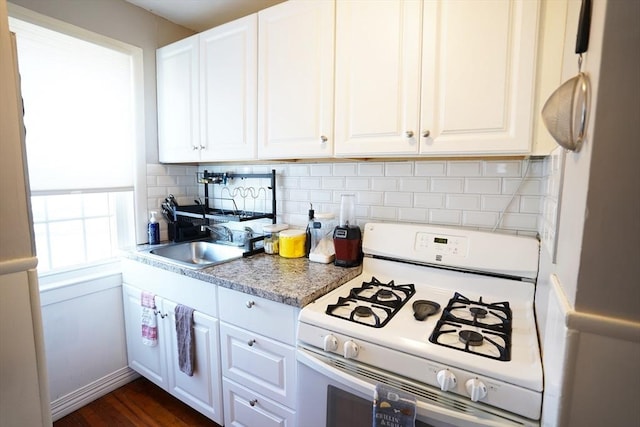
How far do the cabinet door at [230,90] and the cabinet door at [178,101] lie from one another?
0.08 meters

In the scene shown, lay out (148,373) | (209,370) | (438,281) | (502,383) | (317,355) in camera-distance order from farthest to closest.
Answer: (148,373)
(209,370)
(438,281)
(317,355)
(502,383)

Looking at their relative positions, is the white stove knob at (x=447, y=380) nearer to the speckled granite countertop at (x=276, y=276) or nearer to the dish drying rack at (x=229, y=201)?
the speckled granite countertop at (x=276, y=276)

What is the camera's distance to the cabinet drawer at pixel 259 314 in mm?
1286

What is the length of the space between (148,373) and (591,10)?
247 centimetres

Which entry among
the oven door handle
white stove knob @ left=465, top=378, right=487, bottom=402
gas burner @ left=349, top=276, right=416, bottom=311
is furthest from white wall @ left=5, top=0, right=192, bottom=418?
white stove knob @ left=465, top=378, right=487, bottom=402

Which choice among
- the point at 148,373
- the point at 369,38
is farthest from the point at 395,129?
the point at 148,373

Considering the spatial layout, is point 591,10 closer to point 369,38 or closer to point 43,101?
point 369,38

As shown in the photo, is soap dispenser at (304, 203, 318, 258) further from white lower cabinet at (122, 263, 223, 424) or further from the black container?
white lower cabinet at (122, 263, 223, 424)

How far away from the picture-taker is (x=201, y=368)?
64.6 inches

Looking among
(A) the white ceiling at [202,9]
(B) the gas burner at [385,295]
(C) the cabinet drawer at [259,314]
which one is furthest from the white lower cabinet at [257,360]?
(A) the white ceiling at [202,9]

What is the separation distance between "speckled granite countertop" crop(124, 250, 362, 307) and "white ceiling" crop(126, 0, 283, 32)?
5.02 feet

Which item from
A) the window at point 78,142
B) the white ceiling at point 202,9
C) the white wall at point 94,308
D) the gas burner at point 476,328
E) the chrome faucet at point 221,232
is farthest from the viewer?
the chrome faucet at point 221,232

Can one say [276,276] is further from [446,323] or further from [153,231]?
[153,231]

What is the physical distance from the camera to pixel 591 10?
595mm
